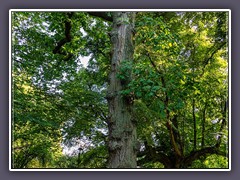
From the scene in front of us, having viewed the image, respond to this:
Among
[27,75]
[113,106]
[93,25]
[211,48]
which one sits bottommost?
[113,106]

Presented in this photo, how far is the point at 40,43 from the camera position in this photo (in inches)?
173

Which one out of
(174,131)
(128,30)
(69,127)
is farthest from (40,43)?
(174,131)

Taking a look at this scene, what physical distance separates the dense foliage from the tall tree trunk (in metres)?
0.09

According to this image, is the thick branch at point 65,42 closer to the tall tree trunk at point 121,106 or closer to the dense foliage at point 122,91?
the dense foliage at point 122,91

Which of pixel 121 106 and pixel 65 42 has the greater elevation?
pixel 65 42

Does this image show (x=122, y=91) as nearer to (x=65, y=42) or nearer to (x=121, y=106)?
(x=121, y=106)

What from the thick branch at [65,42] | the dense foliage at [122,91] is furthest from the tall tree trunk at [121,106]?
the thick branch at [65,42]

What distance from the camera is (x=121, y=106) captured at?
2793mm

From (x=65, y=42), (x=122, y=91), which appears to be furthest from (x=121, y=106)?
(x=65, y=42)

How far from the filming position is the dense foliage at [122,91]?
293 centimetres

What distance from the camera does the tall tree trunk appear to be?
264cm

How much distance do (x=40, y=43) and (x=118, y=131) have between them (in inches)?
92.9

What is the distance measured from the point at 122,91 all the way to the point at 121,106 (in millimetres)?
174
